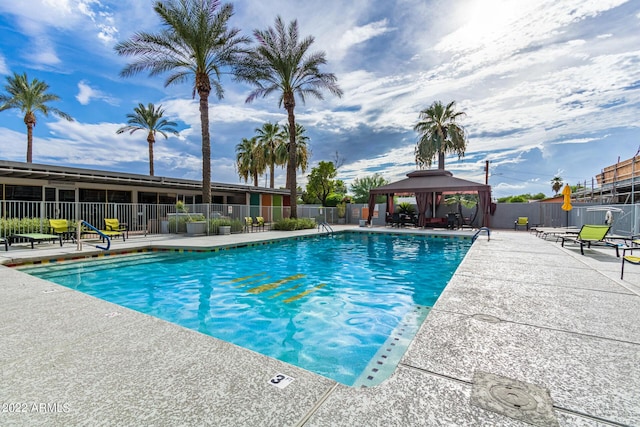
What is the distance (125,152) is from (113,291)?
23878 millimetres

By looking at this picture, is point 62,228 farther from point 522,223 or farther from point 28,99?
point 522,223

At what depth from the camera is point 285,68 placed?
1599 cm

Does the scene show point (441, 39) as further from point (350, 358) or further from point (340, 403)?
point (340, 403)

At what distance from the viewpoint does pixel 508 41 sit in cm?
963

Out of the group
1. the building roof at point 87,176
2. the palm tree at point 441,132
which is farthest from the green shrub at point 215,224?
the palm tree at point 441,132

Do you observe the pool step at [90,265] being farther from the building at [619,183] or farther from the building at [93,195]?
the building at [619,183]

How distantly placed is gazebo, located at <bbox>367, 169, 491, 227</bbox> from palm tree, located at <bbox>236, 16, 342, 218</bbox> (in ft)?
22.8

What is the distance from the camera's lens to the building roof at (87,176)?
11863 mm

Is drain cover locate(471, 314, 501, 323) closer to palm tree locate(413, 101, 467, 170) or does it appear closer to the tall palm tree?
palm tree locate(413, 101, 467, 170)


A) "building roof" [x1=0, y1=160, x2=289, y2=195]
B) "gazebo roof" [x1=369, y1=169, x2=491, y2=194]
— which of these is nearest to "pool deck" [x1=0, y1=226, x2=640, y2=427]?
"building roof" [x1=0, y1=160, x2=289, y2=195]

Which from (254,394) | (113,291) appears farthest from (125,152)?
(254,394)

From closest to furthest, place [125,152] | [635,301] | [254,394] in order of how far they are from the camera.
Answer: [254,394], [635,301], [125,152]

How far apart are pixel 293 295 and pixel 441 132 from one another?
68.8ft

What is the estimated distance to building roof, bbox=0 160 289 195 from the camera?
1186 cm
